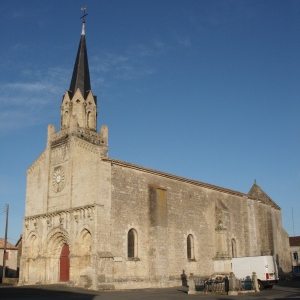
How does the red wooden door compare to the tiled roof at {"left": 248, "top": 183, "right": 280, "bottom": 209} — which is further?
the tiled roof at {"left": 248, "top": 183, "right": 280, "bottom": 209}

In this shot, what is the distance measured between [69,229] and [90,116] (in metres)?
10.3

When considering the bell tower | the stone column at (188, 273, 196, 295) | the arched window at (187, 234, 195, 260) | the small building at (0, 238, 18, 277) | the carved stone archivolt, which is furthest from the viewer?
the small building at (0, 238, 18, 277)

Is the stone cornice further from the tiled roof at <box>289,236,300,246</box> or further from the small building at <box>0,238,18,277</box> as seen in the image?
the tiled roof at <box>289,236,300,246</box>

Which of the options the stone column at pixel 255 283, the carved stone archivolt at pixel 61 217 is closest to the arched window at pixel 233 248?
the stone column at pixel 255 283

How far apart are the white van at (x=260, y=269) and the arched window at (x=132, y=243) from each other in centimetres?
781

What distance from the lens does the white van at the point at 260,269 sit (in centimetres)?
3080

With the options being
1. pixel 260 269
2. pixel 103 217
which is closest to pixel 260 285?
pixel 260 269

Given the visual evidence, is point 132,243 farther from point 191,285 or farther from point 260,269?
point 260,269

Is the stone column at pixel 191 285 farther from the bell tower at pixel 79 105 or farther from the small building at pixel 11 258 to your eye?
the small building at pixel 11 258

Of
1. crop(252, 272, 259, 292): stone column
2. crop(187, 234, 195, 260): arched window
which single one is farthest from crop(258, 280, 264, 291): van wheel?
A: crop(187, 234, 195, 260): arched window

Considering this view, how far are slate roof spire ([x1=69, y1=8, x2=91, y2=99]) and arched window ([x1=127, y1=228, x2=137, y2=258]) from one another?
501 inches

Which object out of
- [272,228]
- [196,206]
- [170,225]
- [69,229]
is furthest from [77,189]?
[272,228]

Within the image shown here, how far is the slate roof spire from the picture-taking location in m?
38.3

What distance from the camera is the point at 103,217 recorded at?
3100cm
